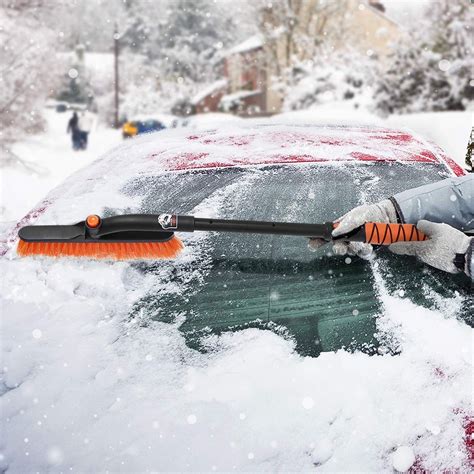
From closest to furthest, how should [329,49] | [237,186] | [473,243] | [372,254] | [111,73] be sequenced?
1. [473,243]
2. [372,254]
3. [237,186]
4. [329,49]
5. [111,73]

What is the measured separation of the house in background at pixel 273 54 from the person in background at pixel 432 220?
17991 millimetres

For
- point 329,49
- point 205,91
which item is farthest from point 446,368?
point 205,91

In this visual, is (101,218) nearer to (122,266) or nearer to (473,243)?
(122,266)

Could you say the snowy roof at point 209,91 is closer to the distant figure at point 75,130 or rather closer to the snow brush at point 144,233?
the distant figure at point 75,130

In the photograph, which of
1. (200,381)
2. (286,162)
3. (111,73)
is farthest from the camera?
(111,73)

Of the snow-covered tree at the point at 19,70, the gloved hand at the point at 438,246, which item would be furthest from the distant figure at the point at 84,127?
the gloved hand at the point at 438,246

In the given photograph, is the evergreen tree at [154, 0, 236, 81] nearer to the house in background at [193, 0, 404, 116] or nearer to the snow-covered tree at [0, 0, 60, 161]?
the house in background at [193, 0, 404, 116]

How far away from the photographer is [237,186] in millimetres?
1777

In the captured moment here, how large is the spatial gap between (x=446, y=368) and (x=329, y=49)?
23.3m

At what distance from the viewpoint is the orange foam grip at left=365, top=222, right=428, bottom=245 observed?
4.74 feet

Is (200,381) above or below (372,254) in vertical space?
below

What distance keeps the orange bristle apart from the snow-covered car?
3 cm

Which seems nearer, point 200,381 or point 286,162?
point 200,381

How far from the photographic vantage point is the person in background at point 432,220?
142cm
